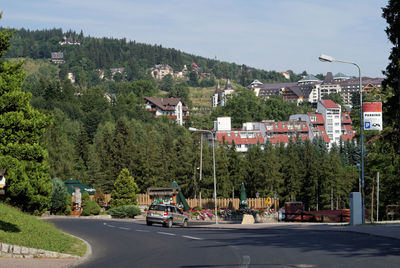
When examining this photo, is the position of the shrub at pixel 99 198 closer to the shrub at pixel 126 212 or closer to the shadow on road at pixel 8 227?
the shrub at pixel 126 212

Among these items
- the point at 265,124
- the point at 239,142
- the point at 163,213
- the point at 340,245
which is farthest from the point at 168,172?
the point at 265,124

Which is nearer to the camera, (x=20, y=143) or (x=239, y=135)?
(x=20, y=143)

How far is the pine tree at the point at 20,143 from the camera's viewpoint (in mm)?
31016

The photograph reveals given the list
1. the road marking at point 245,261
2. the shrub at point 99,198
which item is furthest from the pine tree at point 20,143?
the shrub at point 99,198

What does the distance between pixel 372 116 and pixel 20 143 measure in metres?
18.2

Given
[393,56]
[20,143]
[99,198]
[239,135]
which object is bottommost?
[99,198]

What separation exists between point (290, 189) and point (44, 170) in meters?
58.5

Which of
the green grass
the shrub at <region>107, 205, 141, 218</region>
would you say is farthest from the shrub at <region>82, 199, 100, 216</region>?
the green grass

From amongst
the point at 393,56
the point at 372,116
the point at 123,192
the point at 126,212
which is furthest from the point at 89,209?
the point at 372,116

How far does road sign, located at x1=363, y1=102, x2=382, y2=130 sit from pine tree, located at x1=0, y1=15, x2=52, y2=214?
55.6 feet

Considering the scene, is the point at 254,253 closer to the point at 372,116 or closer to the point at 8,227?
the point at 8,227

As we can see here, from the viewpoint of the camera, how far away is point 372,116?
104ft

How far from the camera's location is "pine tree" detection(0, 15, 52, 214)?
102 feet

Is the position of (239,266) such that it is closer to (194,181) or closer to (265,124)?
(194,181)
